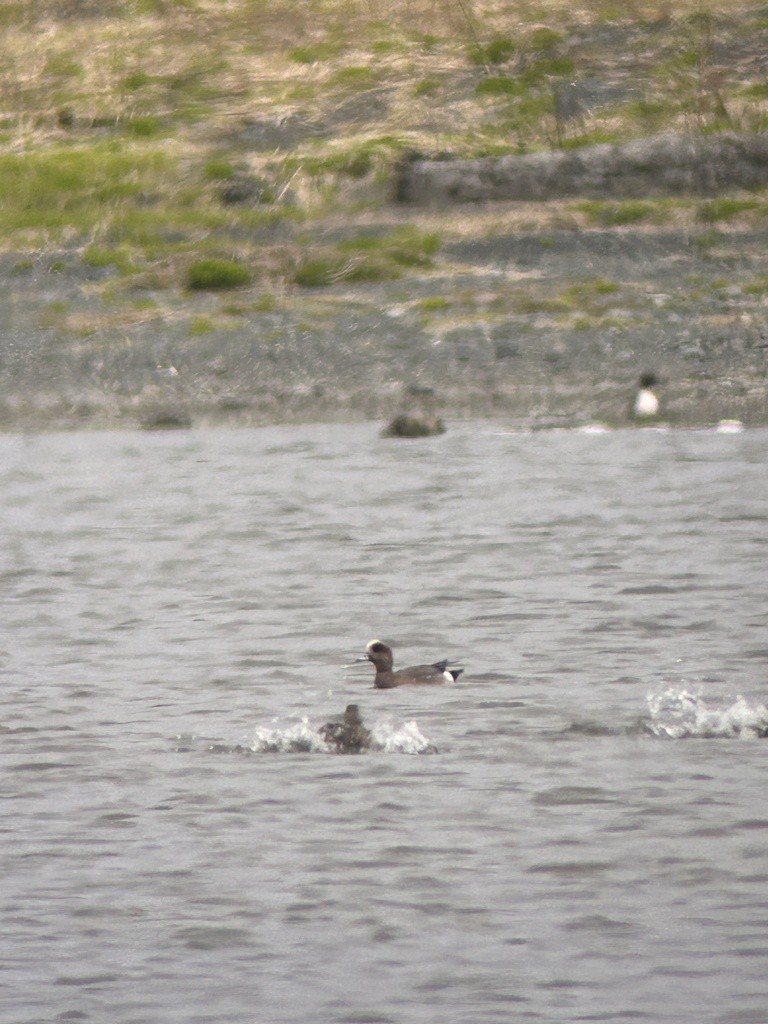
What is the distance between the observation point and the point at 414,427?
30.1 m

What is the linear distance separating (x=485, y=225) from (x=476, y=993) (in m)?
30.3

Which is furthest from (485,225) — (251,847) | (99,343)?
(251,847)

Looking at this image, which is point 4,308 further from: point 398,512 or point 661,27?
point 661,27

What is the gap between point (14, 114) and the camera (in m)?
46.8

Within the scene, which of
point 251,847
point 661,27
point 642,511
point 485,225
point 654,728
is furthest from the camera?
point 661,27

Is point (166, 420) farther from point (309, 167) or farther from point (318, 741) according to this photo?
point (318, 741)

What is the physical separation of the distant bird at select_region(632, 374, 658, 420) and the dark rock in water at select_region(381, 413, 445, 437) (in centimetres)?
272

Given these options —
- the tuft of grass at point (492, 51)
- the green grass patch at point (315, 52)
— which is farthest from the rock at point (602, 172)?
the green grass patch at point (315, 52)

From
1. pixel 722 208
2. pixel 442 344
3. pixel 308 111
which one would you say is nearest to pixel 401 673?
pixel 442 344

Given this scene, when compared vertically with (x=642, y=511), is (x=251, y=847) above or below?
above

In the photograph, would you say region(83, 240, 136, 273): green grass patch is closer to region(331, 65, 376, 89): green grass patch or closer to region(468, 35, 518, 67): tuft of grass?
region(331, 65, 376, 89): green grass patch

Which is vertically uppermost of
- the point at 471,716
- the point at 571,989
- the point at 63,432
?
the point at 571,989

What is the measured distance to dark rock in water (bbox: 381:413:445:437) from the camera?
3011cm

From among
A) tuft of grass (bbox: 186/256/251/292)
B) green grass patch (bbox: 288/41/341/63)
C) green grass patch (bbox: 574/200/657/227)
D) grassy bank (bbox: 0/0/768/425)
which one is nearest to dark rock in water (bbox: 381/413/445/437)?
grassy bank (bbox: 0/0/768/425)
